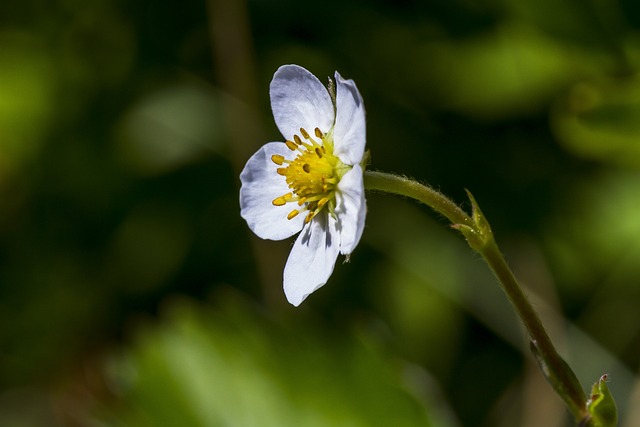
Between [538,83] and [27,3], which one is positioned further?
[27,3]

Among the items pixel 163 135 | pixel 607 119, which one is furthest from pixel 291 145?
pixel 163 135

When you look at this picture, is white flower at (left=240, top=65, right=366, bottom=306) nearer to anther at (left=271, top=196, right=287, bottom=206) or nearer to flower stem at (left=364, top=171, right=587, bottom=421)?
anther at (left=271, top=196, right=287, bottom=206)

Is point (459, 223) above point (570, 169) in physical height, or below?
below

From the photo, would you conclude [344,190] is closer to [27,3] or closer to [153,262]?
[153,262]

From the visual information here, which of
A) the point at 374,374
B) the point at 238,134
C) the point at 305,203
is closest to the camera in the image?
the point at 305,203

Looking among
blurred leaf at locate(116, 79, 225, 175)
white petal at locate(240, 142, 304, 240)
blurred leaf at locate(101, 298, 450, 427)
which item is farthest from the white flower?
blurred leaf at locate(116, 79, 225, 175)

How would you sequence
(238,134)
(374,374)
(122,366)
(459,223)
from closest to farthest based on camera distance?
(459,223) < (374,374) < (122,366) < (238,134)

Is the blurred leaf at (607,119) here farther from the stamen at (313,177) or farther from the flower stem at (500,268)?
the flower stem at (500,268)

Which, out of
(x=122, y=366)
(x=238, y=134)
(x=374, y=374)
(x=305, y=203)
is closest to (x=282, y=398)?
(x=374, y=374)
